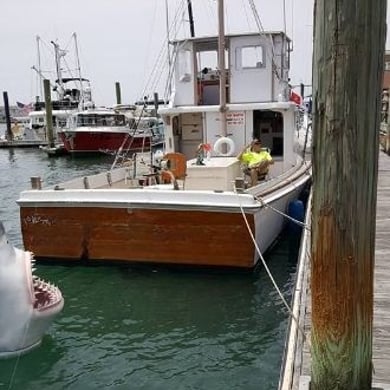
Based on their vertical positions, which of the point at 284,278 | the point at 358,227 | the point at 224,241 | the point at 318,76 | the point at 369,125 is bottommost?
the point at 284,278

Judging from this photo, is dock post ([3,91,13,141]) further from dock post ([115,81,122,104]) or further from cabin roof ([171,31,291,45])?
cabin roof ([171,31,291,45])

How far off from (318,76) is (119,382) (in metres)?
3.85

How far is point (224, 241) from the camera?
24.6 feet

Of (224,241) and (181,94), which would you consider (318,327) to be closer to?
(224,241)

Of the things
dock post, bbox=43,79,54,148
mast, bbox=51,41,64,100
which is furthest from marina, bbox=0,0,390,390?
mast, bbox=51,41,64,100

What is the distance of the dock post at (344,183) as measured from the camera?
226 centimetres

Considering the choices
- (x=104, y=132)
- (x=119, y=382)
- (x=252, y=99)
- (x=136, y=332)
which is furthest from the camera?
(x=104, y=132)

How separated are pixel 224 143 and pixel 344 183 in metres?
8.12

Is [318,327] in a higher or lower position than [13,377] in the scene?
higher

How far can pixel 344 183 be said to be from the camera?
2.42 metres

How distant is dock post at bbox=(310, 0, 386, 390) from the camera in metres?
2.26

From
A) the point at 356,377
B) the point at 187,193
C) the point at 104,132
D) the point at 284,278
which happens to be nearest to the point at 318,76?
the point at 356,377

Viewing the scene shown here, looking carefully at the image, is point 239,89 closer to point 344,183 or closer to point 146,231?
point 146,231

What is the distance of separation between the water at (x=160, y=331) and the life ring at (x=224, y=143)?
8.24 ft
